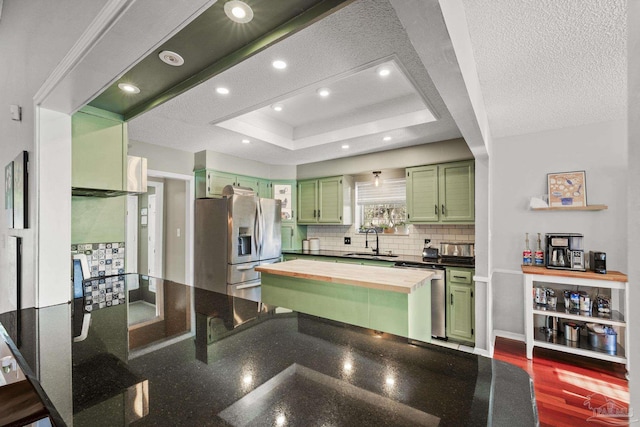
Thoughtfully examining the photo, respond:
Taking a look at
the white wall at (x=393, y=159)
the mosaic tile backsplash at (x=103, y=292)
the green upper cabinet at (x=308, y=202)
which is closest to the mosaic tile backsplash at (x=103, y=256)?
the mosaic tile backsplash at (x=103, y=292)

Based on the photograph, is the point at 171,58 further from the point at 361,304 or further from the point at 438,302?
the point at 438,302

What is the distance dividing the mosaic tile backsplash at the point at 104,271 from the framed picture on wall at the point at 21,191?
49 centimetres

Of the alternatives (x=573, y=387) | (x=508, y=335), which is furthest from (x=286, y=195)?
(x=573, y=387)

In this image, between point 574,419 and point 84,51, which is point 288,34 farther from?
point 574,419

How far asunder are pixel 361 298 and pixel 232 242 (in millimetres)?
2143

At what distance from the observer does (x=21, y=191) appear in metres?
1.65

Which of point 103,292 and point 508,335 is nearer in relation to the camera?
point 103,292

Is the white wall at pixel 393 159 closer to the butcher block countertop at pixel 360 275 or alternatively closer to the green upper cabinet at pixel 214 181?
the green upper cabinet at pixel 214 181

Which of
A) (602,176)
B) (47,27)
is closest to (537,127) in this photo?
(602,176)

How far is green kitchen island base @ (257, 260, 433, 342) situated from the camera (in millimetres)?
2006

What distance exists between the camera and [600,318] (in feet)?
8.70

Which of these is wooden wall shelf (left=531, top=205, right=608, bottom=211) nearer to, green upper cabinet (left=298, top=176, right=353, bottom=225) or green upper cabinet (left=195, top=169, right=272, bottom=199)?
green upper cabinet (left=298, top=176, right=353, bottom=225)

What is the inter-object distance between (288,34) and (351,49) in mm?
469

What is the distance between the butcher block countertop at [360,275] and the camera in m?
1.96
